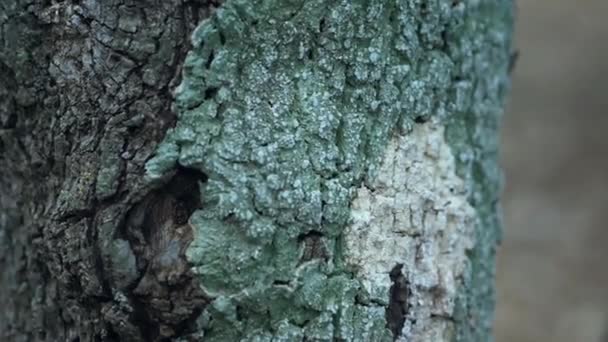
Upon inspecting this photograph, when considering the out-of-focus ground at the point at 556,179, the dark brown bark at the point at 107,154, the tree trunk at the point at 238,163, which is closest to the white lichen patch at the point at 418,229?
the tree trunk at the point at 238,163

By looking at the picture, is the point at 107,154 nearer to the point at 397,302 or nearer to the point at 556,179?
the point at 397,302

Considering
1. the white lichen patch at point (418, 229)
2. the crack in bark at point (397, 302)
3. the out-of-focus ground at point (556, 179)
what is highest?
the out-of-focus ground at point (556, 179)

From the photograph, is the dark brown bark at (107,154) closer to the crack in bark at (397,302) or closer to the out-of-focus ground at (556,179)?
the crack in bark at (397,302)

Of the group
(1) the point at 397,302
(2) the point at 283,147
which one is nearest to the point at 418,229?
(1) the point at 397,302

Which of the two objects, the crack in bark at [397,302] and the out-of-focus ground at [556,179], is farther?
the out-of-focus ground at [556,179]

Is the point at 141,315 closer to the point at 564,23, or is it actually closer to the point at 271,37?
the point at 271,37

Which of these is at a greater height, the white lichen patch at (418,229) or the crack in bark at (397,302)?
the white lichen patch at (418,229)

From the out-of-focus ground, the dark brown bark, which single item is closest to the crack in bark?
the dark brown bark
